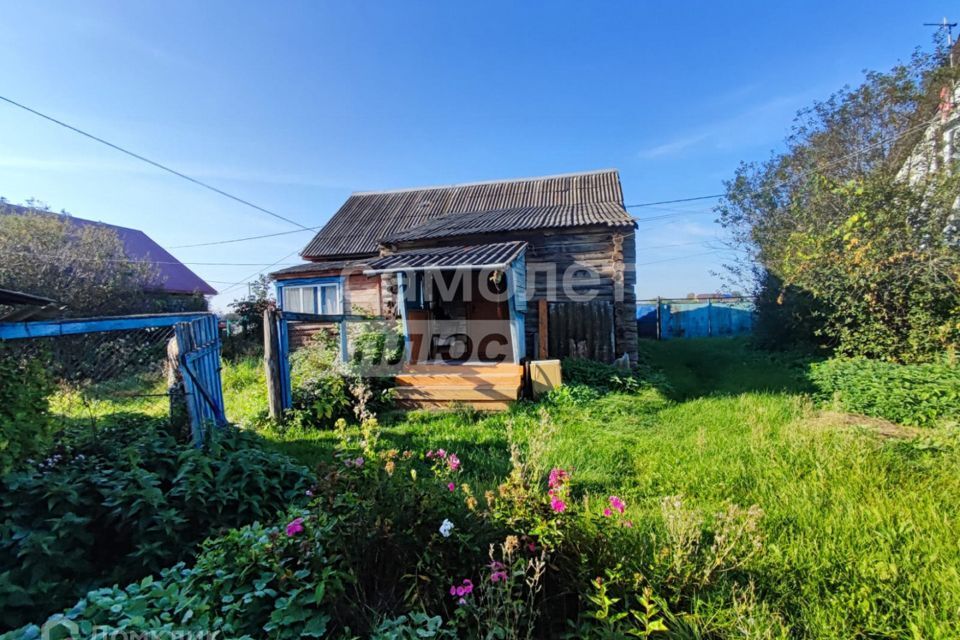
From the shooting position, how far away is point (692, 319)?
747 inches

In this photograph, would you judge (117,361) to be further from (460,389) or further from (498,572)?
(498,572)

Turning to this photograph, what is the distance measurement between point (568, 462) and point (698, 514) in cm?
181

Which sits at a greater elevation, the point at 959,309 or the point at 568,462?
the point at 959,309

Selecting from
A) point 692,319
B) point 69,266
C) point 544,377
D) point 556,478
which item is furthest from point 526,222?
point 692,319

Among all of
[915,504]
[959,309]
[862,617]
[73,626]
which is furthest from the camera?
[959,309]

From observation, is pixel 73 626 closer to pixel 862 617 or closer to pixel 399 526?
pixel 399 526

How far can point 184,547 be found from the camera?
250 cm

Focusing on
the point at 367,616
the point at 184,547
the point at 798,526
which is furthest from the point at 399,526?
the point at 798,526

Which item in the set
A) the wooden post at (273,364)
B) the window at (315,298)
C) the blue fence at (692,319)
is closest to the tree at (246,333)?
the window at (315,298)

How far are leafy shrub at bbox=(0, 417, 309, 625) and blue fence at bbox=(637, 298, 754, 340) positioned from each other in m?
18.2

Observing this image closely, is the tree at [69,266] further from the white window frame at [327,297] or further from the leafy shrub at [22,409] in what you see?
the leafy shrub at [22,409]

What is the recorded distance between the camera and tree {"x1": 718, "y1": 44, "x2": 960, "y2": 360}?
23.9 ft

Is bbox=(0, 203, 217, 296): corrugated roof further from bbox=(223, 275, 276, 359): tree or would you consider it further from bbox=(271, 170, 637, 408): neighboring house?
bbox=(271, 170, 637, 408): neighboring house

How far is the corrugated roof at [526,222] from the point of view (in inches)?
382
